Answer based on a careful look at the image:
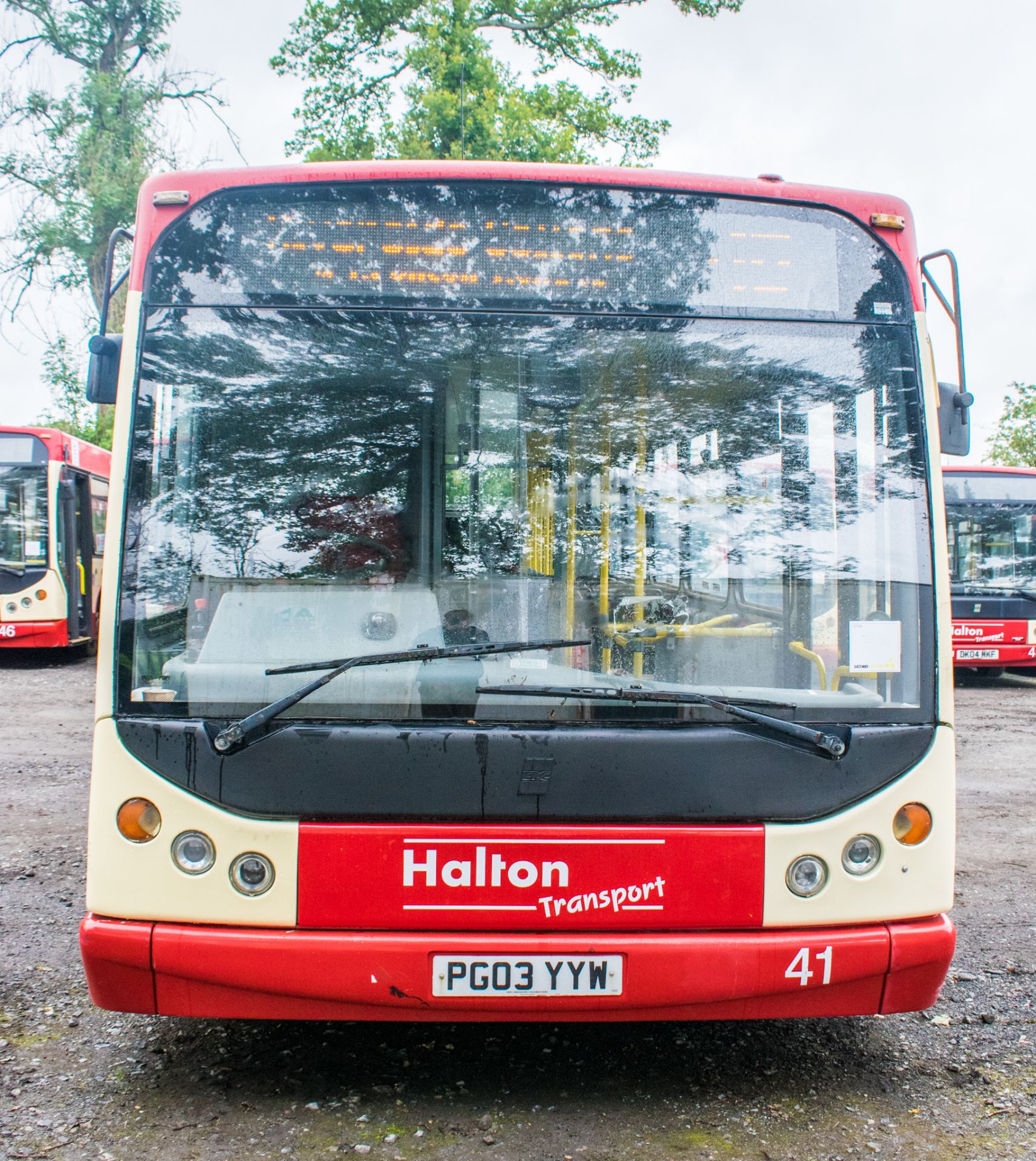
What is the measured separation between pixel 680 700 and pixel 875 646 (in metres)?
0.64

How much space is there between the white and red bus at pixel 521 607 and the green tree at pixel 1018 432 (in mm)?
34164

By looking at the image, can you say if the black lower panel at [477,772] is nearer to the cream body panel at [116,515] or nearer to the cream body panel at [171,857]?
the cream body panel at [171,857]

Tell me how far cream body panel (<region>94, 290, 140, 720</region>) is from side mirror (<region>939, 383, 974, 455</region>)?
98.6 inches

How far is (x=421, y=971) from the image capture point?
3.04m

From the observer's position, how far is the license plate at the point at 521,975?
9.97ft

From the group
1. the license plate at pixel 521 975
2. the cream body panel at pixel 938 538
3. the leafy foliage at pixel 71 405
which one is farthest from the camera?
the leafy foliage at pixel 71 405

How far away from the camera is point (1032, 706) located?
13516mm

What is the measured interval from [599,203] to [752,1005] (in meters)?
2.30

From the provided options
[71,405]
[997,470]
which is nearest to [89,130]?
[71,405]

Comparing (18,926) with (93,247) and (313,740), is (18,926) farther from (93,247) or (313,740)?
(93,247)

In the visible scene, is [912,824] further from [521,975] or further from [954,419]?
[954,419]

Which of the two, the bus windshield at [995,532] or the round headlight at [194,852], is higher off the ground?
the bus windshield at [995,532]

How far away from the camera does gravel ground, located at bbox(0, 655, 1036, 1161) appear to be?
3.08 meters

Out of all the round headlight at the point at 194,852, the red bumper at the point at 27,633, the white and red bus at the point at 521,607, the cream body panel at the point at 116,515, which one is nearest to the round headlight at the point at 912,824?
the white and red bus at the point at 521,607
